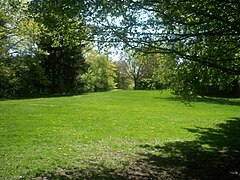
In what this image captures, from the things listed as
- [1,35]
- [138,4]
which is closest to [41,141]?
[138,4]

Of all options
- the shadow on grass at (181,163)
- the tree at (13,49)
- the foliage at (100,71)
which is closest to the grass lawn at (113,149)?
the shadow on grass at (181,163)

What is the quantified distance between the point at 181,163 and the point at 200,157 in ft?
3.67

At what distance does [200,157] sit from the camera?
30.7 feet

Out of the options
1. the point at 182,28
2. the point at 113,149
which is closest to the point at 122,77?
the point at 113,149

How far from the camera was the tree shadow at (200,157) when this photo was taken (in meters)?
7.71

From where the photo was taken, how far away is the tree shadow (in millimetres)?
7711

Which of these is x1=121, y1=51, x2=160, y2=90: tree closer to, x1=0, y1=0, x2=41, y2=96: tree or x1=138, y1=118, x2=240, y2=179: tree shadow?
x1=138, y1=118, x2=240, y2=179: tree shadow

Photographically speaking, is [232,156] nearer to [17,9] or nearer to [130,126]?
[130,126]

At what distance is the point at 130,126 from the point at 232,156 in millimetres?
5760

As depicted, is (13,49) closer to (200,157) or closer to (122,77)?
(200,157)

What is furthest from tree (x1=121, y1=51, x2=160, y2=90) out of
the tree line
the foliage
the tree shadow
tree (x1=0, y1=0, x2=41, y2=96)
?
the foliage

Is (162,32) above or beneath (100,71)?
beneath

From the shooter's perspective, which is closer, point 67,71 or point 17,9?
point 17,9

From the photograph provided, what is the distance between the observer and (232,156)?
966 centimetres
